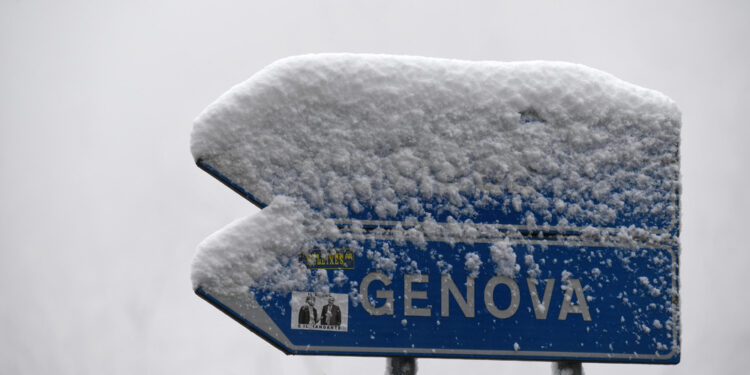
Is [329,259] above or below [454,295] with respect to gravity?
above

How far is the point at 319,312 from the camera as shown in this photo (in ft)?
12.3

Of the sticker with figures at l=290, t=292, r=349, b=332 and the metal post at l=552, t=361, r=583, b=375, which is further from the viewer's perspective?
the metal post at l=552, t=361, r=583, b=375

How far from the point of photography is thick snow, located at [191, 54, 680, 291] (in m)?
3.79

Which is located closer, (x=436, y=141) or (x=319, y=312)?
(x=319, y=312)

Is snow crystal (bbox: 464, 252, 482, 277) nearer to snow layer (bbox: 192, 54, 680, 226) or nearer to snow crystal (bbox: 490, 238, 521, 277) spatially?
snow crystal (bbox: 490, 238, 521, 277)

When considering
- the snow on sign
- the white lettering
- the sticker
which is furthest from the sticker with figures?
the white lettering

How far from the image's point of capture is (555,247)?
152 inches

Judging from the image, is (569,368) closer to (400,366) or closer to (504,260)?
(504,260)

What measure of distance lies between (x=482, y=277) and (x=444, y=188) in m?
0.46

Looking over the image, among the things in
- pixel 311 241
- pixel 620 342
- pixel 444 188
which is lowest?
pixel 620 342

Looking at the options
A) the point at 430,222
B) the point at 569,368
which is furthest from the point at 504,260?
the point at 569,368

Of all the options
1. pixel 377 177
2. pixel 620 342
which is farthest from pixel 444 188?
pixel 620 342

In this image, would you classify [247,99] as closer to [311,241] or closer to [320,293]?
[311,241]

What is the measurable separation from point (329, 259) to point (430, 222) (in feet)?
1.67
